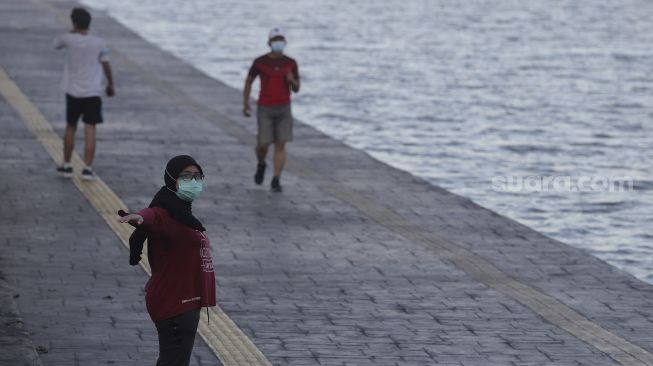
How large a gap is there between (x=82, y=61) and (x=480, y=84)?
49.9 feet

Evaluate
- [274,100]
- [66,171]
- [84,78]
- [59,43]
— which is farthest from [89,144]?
[274,100]

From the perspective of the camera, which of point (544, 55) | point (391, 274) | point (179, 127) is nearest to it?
point (391, 274)

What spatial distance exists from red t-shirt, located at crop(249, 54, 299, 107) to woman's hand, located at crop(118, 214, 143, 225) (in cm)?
871

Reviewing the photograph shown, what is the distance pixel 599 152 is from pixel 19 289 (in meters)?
11.9

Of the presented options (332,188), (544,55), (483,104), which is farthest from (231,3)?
(332,188)

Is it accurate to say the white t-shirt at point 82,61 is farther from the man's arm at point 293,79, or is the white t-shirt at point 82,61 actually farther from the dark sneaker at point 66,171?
the man's arm at point 293,79

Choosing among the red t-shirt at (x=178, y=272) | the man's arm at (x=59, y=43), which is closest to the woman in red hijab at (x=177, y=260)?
the red t-shirt at (x=178, y=272)

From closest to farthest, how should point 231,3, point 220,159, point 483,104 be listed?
point 220,159
point 483,104
point 231,3

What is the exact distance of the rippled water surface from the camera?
18.6m

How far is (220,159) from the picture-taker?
62.4 ft

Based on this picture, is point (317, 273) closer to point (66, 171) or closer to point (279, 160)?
point (279, 160)

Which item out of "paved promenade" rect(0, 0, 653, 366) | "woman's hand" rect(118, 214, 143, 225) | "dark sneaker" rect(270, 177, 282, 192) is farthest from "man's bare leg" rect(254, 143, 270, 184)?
"woman's hand" rect(118, 214, 143, 225)

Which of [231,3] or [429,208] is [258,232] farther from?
[231,3]

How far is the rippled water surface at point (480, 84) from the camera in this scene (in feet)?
61.1
